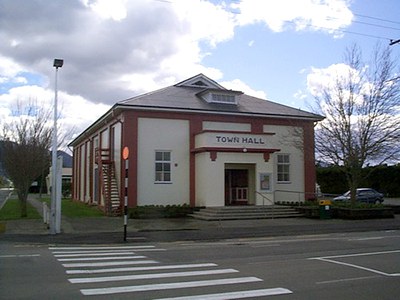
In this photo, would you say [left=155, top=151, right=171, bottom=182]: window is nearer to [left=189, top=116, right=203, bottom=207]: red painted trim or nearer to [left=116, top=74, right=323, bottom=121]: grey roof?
[left=189, top=116, right=203, bottom=207]: red painted trim

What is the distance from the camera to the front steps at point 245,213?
25719mm

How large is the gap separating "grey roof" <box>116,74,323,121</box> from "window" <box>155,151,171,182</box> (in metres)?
2.89

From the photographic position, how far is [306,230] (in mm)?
20391

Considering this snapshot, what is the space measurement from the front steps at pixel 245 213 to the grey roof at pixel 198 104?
6.57 m

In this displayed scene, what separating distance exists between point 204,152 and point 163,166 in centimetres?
277

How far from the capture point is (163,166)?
29344mm

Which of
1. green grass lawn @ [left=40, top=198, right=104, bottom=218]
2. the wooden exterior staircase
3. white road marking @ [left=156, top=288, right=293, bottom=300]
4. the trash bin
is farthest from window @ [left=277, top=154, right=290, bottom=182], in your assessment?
white road marking @ [left=156, top=288, right=293, bottom=300]

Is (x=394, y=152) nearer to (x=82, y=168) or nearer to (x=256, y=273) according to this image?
(x=256, y=273)

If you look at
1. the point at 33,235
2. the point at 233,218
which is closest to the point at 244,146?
the point at 233,218

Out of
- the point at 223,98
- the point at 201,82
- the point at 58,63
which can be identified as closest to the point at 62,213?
the point at 223,98

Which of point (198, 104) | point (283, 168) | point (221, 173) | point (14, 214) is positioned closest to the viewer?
point (221, 173)

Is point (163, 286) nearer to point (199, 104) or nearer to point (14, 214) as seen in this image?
point (14, 214)

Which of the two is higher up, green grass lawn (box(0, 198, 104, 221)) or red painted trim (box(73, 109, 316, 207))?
red painted trim (box(73, 109, 316, 207))

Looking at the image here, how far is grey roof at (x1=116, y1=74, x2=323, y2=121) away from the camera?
96.8 ft
